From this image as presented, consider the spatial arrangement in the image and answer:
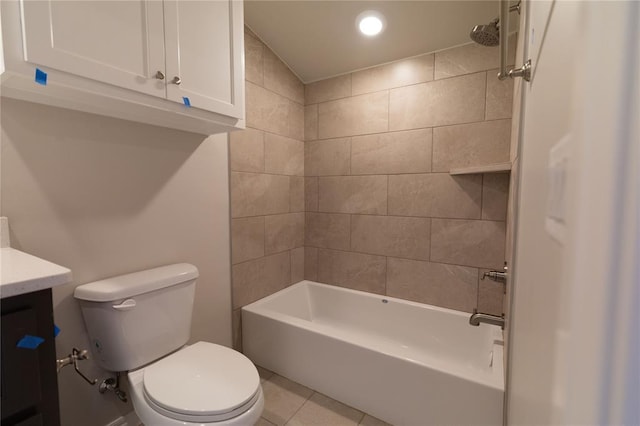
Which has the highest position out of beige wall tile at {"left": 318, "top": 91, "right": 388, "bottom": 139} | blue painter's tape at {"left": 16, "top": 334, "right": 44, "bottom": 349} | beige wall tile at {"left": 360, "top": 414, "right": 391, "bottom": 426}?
beige wall tile at {"left": 318, "top": 91, "right": 388, "bottom": 139}

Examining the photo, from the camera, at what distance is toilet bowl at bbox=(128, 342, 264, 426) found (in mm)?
994

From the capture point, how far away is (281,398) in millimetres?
1747

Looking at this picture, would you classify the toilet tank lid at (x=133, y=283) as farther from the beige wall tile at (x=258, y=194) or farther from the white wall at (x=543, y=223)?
the white wall at (x=543, y=223)

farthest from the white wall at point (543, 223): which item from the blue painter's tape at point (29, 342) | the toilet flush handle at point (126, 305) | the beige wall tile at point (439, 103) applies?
the toilet flush handle at point (126, 305)

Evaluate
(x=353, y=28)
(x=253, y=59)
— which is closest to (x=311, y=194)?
(x=253, y=59)

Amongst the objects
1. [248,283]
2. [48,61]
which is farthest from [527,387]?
[248,283]

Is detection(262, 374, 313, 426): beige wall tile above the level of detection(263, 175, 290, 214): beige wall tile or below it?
below

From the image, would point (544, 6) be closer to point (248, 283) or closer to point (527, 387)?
point (527, 387)

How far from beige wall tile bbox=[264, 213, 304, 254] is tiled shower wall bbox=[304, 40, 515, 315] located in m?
0.10

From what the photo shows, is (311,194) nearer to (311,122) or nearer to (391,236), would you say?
(311,122)

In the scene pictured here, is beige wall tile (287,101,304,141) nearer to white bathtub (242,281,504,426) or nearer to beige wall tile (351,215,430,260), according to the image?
beige wall tile (351,215,430,260)

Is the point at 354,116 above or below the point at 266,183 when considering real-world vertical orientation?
above

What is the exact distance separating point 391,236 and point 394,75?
1237 millimetres

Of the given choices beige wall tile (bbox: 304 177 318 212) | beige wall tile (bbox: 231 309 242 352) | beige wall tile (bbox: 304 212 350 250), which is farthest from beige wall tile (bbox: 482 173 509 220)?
beige wall tile (bbox: 231 309 242 352)
